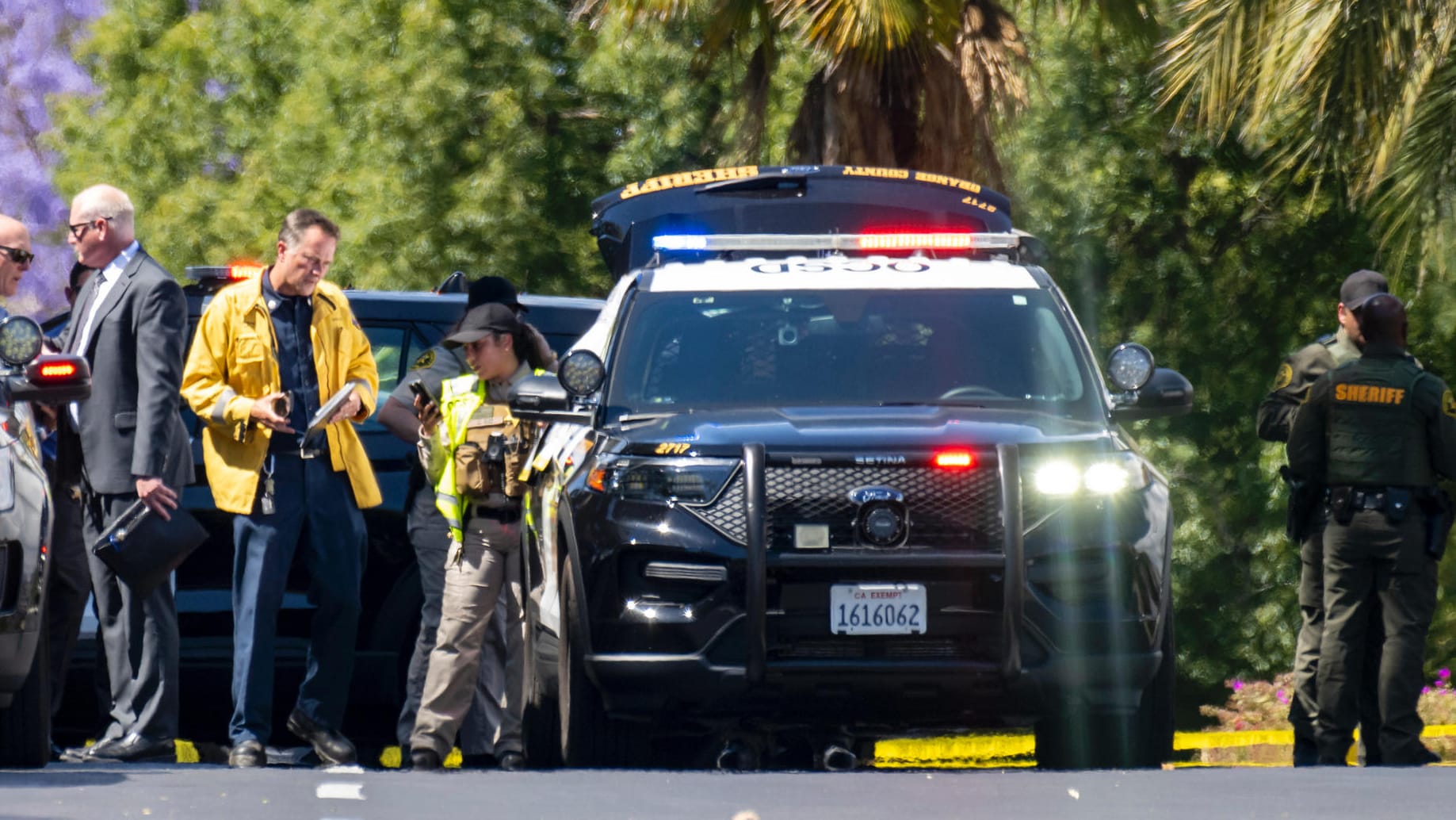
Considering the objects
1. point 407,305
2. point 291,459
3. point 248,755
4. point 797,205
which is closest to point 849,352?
point 291,459

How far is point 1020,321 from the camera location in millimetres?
8703

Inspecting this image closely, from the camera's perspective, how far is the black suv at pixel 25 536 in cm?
746

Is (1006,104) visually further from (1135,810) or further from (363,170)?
(363,170)

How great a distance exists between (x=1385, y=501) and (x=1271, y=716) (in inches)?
419


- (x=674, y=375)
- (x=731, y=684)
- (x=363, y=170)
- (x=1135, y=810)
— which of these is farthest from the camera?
(x=363, y=170)

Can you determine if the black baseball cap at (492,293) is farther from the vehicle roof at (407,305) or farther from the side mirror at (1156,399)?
A: the side mirror at (1156,399)

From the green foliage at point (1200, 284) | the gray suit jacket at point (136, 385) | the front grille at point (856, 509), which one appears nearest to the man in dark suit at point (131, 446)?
the gray suit jacket at point (136, 385)

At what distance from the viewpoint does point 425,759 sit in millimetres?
8461

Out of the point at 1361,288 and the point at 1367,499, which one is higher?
the point at 1361,288

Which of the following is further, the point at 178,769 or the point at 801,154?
the point at 801,154

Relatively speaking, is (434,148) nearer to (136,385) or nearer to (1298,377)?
(1298,377)

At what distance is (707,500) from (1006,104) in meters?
7.90

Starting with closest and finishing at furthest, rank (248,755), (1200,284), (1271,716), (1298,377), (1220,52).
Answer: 1. (248,755)
2. (1298,377)
3. (1220,52)
4. (1271,716)
5. (1200,284)

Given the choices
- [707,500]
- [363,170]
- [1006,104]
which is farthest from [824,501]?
[363,170]
